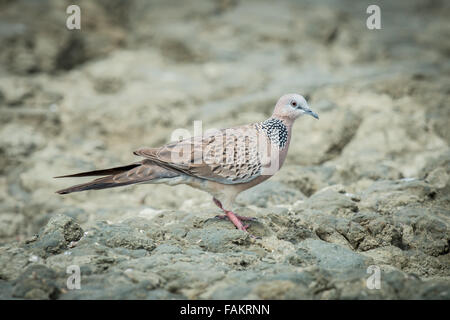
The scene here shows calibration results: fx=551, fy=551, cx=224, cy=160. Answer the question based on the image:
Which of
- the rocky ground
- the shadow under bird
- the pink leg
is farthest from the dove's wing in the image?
the rocky ground

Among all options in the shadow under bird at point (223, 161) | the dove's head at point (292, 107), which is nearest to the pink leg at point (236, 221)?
the shadow under bird at point (223, 161)

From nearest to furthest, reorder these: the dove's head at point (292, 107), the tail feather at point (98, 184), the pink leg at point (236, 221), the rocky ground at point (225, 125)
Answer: the rocky ground at point (225, 125)
the tail feather at point (98, 184)
the pink leg at point (236, 221)
the dove's head at point (292, 107)

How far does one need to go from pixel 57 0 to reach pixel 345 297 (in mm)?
9719

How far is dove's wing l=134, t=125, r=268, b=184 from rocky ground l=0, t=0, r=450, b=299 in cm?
47

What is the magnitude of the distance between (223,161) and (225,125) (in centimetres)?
375

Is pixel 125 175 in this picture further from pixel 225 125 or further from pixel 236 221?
pixel 225 125

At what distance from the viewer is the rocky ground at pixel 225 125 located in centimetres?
410

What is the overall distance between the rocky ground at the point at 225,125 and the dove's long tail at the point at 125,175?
1.17ft

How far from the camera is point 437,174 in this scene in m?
6.31

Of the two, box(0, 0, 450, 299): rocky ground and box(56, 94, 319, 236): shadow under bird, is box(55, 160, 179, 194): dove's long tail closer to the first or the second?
box(56, 94, 319, 236): shadow under bird

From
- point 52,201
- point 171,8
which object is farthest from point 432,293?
point 171,8

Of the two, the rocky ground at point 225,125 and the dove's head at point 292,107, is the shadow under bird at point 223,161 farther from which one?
the rocky ground at point 225,125

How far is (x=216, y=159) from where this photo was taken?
16.6 ft

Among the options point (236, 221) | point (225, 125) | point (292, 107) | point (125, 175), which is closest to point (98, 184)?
point (125, 175)
